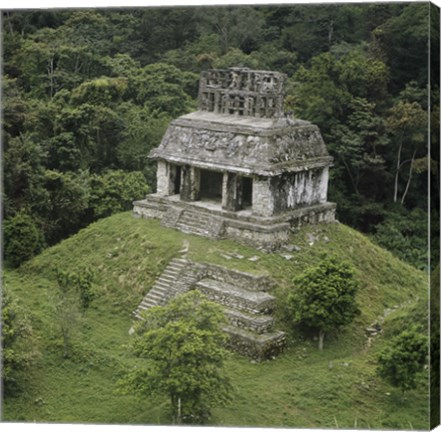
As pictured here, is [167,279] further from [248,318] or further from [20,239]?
[20,239]

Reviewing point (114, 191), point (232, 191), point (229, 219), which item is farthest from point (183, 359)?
point (114, 191)

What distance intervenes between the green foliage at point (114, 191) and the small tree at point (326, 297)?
5.82 m

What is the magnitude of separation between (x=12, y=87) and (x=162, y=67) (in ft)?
12.6

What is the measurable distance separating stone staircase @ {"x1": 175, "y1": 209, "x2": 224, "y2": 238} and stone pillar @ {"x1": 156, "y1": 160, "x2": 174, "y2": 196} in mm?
1030

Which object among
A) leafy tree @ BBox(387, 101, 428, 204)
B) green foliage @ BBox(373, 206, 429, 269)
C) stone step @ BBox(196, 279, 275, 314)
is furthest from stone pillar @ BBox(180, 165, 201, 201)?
leafy tree @ BBox(387, 101, 428, 204)

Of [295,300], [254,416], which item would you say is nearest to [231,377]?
[254,416]

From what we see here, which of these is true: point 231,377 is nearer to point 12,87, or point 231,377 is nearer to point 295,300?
point 295,300

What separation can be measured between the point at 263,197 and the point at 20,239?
15.3 feet

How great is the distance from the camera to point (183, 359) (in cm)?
1182

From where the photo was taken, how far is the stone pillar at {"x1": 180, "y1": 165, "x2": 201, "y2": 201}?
17.8 meters

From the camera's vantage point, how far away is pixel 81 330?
14383 millimetres

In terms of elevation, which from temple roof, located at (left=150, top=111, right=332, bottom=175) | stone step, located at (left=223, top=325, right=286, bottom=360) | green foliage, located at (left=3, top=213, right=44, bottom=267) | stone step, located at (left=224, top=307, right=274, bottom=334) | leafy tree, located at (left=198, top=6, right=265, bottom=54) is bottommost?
stone step, located at (left=223, top=325, right=286, bottom=360)

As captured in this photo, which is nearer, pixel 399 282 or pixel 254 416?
pixel 254 416

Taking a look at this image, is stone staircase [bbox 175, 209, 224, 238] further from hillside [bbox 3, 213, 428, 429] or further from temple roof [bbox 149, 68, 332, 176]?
temple roof [bbox 149, 68, 332, 176]
